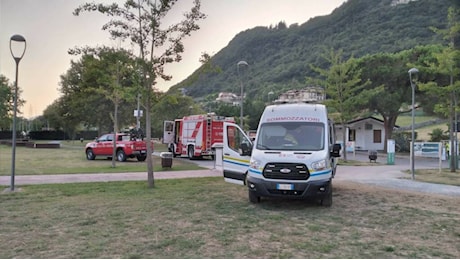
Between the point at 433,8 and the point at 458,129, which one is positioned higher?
the point at 433,8

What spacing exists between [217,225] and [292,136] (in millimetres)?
3284

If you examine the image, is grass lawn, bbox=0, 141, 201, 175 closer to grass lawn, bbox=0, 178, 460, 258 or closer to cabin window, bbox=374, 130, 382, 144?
grass lawn, bbox=0, 178, 460, 258

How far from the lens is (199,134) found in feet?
77.1

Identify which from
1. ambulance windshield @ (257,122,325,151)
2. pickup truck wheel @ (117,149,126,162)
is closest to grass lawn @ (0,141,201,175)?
pickup truck wheel @ (117,149,126,162)

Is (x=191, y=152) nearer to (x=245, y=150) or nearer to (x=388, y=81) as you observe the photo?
(x=245, y=150)

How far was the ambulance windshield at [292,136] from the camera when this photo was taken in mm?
8906

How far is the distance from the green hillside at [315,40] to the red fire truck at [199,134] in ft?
101

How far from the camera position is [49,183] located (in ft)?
39.8

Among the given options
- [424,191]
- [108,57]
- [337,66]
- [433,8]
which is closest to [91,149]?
[108,57]

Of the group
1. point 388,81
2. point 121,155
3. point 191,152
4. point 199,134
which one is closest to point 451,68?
point 388,81

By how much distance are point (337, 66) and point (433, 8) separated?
61.5 metres

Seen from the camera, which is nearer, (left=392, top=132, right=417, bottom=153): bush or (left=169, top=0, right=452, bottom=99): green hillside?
(left=392, top=132, right=417, bottom=153): bush

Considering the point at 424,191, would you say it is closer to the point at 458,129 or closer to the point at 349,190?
the point at 349,190

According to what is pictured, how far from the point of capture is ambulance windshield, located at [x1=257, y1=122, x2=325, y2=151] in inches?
351
